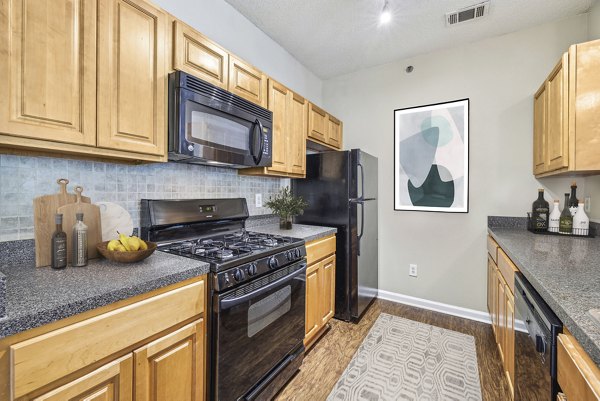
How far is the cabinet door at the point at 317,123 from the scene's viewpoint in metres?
2.72

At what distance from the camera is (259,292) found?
1.48 meters

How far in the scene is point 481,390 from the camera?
1.72m

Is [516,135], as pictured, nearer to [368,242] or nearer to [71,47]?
[368,242]

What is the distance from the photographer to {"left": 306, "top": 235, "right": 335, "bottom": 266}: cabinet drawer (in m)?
2.08

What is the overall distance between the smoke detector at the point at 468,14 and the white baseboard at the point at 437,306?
8.95 ft

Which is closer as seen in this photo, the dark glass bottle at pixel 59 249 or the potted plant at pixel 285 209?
the dark glass bottle at pixel 59 249

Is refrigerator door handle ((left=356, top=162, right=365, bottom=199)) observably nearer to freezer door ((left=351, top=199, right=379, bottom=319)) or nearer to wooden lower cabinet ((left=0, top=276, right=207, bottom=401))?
freezer door ((left=351, top=199, right=379, bottom=319))

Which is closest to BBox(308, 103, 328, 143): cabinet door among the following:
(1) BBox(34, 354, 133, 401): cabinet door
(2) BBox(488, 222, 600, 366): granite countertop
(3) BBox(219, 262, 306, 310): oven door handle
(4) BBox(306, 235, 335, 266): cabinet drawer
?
(4) BBox(306, 235, 335, 266): cabinet drawer

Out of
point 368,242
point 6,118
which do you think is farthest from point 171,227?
point 368,242

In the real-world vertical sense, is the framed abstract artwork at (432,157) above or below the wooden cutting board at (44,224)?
above

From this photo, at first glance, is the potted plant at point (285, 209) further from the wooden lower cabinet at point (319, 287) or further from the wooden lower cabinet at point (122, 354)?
the wooden lower cabinet at point (122, 354)

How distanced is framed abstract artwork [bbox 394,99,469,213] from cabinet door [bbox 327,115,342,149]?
661 millimetres

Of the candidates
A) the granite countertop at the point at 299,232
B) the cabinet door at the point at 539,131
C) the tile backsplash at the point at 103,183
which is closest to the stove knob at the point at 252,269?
the granite countertop at the point at 299,232

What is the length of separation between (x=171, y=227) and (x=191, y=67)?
999mm
